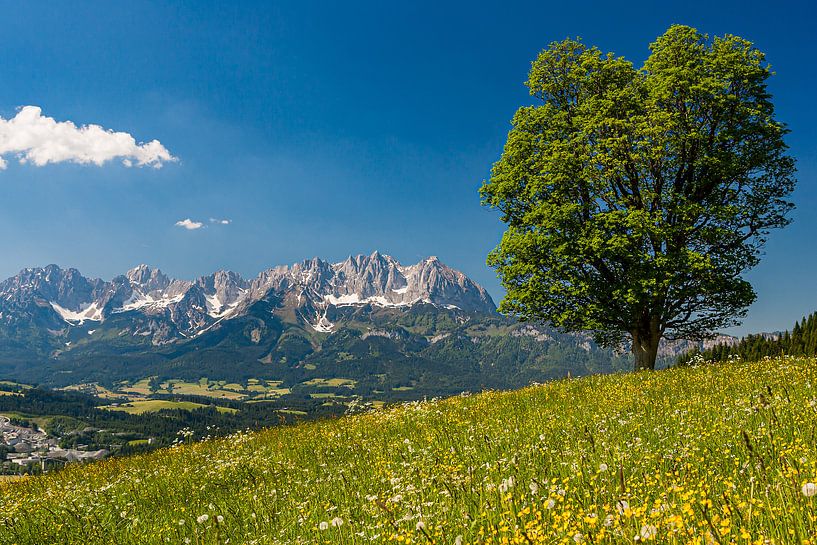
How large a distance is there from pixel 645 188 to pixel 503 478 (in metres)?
20.4

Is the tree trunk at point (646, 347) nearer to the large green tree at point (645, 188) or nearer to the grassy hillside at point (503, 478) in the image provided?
the large green tree at point (645, 188)

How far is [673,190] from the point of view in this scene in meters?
22.5

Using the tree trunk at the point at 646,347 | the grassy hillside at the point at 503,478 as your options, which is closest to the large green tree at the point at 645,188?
the tree trunk at the point at 646,347

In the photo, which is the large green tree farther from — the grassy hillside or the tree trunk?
the grassy hillside

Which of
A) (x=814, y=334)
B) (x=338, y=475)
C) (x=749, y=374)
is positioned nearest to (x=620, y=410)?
(x=749, y=374)

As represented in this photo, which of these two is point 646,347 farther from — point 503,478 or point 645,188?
point 503,478

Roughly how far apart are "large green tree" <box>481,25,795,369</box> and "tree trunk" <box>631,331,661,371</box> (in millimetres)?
56

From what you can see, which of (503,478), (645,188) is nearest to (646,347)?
(645,188)

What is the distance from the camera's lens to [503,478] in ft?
22.5

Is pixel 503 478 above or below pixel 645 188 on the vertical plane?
below

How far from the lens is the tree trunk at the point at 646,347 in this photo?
2484 cm

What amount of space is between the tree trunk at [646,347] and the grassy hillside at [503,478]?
792 cm

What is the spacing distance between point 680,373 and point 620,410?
7.07 meters

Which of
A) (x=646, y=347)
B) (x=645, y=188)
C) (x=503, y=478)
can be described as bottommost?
(x=503, y=478)
